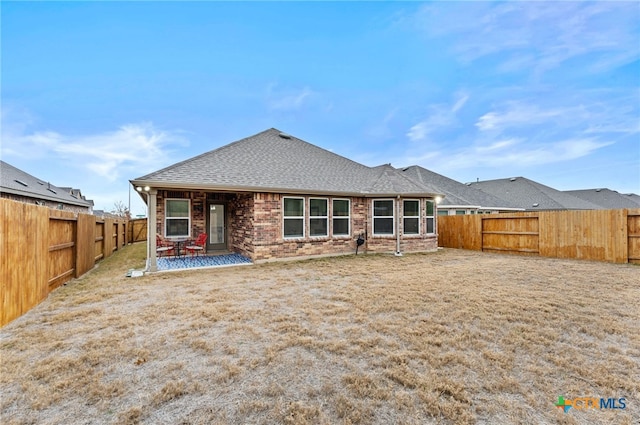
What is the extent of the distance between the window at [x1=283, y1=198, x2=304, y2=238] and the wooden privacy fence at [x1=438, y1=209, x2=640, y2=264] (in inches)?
345

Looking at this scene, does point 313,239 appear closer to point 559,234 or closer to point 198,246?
Answer: point 198,246

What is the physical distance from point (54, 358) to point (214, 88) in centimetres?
1907

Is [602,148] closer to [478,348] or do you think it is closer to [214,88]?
[478,348]

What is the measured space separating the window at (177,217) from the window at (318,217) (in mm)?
4916

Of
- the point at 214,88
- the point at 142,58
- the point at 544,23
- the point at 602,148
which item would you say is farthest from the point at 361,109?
the point at 602,148

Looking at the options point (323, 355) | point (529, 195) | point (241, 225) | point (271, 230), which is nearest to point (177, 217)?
point (241, 225)

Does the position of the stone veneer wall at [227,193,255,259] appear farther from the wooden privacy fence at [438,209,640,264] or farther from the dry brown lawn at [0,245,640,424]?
the wooden privacy fence at [438,209,640,264]

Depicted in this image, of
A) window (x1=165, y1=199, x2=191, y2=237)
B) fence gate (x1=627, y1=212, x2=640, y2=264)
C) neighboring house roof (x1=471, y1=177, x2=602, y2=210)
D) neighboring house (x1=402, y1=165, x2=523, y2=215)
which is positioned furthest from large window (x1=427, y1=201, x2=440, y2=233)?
neighboring house roof (x1=471, y1=177, x2=602, y2=210)

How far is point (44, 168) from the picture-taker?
2686 cm

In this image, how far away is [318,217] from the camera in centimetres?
1055

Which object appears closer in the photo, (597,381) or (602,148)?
(597,381)

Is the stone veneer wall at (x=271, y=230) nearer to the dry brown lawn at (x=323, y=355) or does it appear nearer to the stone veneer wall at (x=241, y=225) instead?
the stone veneer wall at (x=241, y=225)

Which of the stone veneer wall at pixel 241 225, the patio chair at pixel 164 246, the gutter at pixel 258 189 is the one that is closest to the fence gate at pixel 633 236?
the gutter at pixel 258 189

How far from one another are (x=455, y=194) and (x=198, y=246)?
1777 cm
